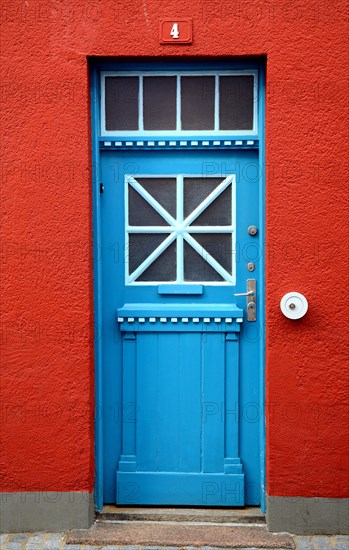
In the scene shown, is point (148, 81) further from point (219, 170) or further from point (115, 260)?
point (115, 260)

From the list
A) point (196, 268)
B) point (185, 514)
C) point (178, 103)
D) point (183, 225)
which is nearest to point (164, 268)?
point (196, 268)

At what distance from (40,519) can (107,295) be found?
152 centimetres

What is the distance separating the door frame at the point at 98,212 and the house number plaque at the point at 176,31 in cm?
16

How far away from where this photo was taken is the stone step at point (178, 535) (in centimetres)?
473

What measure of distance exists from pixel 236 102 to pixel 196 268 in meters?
1.13

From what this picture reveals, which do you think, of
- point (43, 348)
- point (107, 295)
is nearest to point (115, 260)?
point (107, 295)

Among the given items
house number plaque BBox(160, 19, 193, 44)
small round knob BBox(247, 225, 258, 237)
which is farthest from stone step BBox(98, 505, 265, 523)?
house number plaque BBox(160, 19, 193, 44)

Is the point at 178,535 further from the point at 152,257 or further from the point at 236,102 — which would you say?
the point at 236,102

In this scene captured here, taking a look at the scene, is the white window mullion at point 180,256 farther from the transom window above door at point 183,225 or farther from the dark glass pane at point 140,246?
the dark glass pane at point 140,246

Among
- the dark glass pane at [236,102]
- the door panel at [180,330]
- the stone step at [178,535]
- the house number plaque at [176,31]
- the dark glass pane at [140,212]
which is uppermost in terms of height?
the house number plaque at [176,31]

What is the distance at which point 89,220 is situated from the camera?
486 centimetres

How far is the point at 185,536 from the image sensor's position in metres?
4.82

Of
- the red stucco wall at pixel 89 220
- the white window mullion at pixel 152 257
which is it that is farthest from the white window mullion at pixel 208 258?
the red stucco wall at pixel 89 220

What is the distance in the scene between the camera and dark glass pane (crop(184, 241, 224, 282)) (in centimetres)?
509
